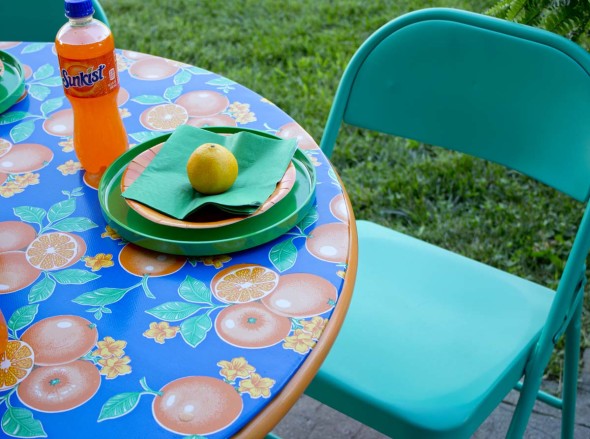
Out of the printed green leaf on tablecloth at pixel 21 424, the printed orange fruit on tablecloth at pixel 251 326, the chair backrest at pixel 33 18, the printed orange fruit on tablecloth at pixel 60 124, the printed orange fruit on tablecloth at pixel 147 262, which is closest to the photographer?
the printed green leaf on tablecloth at pixel 21 424

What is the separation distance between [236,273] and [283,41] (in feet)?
9.02

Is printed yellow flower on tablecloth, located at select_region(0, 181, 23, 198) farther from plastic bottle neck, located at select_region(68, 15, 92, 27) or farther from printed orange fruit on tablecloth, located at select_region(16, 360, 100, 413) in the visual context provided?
printed orange fruit on tablecloth, located at select_region(16, 360, 100, 413)

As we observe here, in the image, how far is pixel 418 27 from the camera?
1.54m

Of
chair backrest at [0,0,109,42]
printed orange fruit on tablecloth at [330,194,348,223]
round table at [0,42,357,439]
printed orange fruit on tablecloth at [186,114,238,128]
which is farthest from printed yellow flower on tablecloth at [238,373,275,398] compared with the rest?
chair backrest at [0,0,109,42]

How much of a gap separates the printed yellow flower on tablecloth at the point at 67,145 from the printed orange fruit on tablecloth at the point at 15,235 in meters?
0.22

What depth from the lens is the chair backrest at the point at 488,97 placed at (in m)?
1.40

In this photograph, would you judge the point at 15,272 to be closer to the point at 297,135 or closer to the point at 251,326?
the point at 251,326

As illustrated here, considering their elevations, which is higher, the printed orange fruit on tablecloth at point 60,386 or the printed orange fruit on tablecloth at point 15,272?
the printed orange fruit on tablecloth at point 60,386

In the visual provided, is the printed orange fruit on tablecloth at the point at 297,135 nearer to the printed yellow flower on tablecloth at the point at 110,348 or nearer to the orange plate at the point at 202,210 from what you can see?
the orange plate at the point at 202,210

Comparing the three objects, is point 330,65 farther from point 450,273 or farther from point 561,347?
point 450,273

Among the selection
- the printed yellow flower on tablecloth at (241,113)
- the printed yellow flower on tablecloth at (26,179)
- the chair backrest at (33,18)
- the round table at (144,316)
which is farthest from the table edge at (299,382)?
the chair backrest at (33,18)

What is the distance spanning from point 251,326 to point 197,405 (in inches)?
5.5

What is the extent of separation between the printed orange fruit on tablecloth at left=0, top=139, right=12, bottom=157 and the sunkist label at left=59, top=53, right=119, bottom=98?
A: 21cm

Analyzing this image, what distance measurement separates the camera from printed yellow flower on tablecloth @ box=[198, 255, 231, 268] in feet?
3.44
